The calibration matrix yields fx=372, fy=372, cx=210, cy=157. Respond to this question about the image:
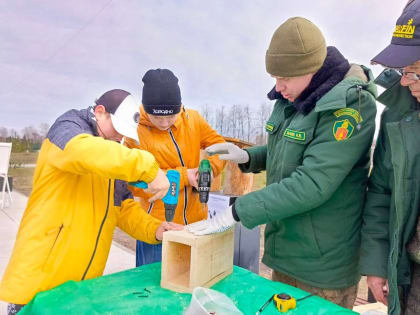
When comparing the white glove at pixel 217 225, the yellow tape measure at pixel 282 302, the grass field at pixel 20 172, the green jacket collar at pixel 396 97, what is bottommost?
the grass field at pixel 20 172

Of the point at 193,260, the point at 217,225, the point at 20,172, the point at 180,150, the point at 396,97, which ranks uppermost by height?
the point at 396,97

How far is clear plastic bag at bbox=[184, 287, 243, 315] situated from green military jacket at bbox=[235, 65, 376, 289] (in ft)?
1.45

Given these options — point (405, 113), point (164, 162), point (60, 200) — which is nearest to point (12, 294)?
point (60, 200)

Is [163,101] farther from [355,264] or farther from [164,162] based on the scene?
[355,264]

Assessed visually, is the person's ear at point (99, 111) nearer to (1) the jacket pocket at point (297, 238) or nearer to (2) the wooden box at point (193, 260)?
(2) the wooden box at point (193, 260)

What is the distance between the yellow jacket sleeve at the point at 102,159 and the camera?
128cm

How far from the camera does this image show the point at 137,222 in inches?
72.0

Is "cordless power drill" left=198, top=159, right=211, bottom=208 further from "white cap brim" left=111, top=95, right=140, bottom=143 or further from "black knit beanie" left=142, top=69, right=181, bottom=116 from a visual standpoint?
"white cap brim" left=111, top=95, right=140, bottom=143

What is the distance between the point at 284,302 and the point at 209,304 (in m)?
0.34

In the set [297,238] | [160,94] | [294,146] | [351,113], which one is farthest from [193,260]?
[160,94]

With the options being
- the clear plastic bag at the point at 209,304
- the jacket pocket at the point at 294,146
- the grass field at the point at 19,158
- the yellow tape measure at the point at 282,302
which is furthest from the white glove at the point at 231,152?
the grass field at the point at 19,158

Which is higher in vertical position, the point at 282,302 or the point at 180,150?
the point at 180,150

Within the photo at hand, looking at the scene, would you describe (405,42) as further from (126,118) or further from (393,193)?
(126,118)

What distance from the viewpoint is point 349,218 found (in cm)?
158
